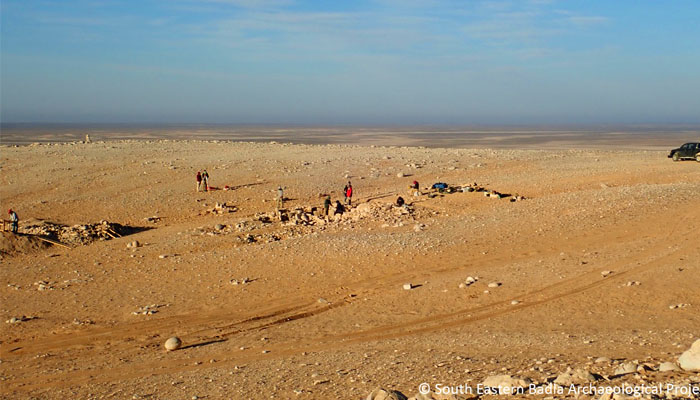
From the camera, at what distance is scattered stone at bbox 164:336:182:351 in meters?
12.4

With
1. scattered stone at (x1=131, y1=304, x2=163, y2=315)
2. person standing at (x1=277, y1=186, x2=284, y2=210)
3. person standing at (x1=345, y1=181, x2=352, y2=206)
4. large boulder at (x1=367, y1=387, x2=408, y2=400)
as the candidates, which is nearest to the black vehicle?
person standing at (x1=345, y1=181, x2=352, y2=206)

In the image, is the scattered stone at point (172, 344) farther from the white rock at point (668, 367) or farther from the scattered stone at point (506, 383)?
the white rock at point (668, 367)

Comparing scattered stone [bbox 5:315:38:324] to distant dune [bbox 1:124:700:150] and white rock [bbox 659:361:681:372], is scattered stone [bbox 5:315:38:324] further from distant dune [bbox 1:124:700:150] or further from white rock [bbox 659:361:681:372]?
distant dune [bbox 1:124:700:150]

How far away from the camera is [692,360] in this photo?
793 cm

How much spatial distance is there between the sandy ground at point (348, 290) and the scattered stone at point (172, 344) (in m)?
0.20

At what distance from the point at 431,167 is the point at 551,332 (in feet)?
83.1

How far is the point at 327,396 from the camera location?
8.99 metres

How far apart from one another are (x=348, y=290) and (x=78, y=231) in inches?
490

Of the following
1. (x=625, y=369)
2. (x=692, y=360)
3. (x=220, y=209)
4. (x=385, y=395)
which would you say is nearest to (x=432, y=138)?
(x=220, y=209)

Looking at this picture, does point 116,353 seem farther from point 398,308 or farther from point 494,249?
point 494,249

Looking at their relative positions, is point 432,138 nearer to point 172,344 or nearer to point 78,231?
point 78,231

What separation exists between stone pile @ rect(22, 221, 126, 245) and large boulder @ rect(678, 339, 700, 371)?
19.9m

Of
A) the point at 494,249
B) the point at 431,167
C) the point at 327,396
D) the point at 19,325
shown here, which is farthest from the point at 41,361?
the point at 431,167

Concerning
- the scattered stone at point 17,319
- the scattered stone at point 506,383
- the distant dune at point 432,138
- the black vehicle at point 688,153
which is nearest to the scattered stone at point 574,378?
the scattered stone at point 506,383
